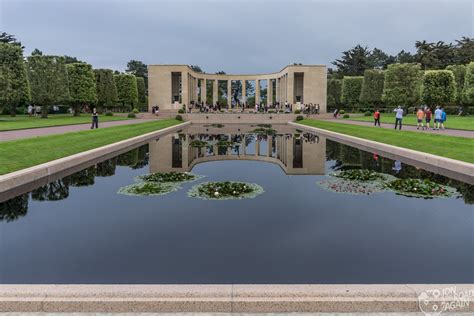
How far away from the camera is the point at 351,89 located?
65000 millimetres

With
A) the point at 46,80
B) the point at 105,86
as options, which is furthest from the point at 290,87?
the point at 46,80

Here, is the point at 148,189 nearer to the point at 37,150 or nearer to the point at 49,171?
the point at 49,171

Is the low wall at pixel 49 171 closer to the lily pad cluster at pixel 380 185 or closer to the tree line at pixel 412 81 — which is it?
the lily pad cluster at pixel 380 185

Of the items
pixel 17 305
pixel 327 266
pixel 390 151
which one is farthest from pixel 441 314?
pixel 390 151

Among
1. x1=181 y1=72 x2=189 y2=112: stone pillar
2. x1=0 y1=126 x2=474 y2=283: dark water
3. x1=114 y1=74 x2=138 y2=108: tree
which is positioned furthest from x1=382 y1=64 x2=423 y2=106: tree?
x1=0 y1=126 x2=474 y2=283: dark water

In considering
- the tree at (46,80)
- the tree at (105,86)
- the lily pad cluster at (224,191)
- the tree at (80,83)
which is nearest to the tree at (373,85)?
the tree at (105,86)

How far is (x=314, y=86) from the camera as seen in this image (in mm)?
57500

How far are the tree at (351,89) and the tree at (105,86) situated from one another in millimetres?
37396

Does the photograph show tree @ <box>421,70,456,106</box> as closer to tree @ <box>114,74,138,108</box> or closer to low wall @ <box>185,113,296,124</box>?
low wall @ <box>185,113,296,124</box>

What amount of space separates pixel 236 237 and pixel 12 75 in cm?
3729

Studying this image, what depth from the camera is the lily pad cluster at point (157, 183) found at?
9430 millimetres

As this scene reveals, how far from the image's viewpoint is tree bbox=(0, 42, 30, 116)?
34.4 m

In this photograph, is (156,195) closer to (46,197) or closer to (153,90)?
(46,197)

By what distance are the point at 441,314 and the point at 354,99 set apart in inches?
2570
